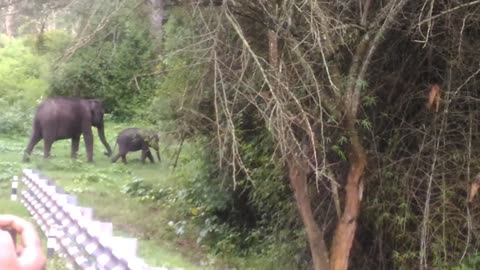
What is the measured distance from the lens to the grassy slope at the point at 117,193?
13359 mm

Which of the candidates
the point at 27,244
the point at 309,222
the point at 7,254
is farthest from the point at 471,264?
the point at 7,254

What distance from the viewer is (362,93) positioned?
29.3ft

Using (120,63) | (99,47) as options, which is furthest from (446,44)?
(120,63)

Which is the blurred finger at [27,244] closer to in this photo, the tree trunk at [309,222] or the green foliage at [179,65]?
the green foliage at [179,65]

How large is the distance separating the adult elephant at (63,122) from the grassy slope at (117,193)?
1.38 feet

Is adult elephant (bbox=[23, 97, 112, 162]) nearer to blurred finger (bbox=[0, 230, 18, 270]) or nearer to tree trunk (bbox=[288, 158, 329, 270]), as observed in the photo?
tree trunk (bbox=[288, 158, 329, 270])

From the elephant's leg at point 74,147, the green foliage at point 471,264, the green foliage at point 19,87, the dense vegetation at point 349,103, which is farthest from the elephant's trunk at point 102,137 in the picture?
the green foliage at point 471,264

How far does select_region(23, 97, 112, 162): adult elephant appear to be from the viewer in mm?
22344

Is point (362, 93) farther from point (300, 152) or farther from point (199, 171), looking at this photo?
point (199, 171)

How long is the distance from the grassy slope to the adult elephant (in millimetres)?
421

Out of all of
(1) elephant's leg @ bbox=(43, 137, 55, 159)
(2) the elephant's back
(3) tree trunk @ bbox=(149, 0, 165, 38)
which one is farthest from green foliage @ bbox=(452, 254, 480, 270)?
(2) the elephant's back

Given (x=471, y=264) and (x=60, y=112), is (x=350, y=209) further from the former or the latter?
(x=60, y=112)

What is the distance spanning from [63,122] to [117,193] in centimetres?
527

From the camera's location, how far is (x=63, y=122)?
2269 centimetres
